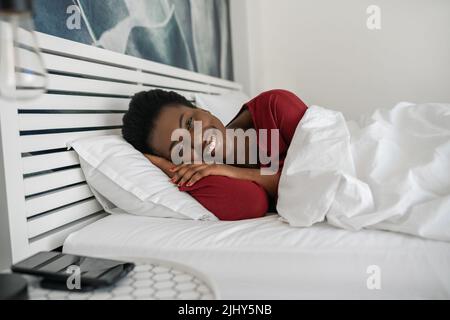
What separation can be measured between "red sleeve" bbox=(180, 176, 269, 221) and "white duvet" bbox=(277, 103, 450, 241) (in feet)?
0.25

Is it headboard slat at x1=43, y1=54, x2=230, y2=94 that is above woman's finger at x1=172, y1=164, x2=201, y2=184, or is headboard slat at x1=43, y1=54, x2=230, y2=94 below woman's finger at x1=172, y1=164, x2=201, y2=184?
above

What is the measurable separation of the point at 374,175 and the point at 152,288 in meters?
0.53

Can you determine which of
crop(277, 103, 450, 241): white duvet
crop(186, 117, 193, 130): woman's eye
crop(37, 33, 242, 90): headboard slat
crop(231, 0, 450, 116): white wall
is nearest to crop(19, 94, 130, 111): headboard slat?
crop(37, 33, 242, 90): headboard slat

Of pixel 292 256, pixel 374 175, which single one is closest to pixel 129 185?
pixel 292 256

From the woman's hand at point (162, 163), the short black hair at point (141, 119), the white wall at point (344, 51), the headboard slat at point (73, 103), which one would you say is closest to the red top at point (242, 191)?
the woman's hand at point (162, 163)

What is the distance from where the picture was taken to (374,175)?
0.85 m

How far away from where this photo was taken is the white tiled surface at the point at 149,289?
585mm

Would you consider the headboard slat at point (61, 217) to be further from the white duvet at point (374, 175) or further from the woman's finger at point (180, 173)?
the white duvet at point (374, 175)

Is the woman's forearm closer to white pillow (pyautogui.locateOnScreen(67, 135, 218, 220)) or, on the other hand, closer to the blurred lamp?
white pillow (pyautogui.locateOnScreen(67, 135, 218, 220))

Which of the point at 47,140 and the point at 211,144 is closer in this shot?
the point at 47,140

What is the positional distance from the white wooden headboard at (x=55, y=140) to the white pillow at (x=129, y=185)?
0.13ft

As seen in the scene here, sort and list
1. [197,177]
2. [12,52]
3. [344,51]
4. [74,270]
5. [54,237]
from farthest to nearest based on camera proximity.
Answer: [344,51] < [197,177] < [54,237] < [74,270] < [12,52]

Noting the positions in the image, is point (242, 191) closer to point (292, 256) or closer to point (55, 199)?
point (292, 256)

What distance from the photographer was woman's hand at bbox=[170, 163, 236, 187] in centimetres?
103
